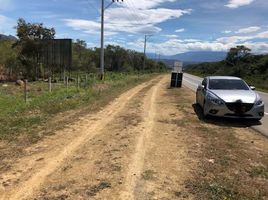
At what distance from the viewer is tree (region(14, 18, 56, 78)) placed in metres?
36.0

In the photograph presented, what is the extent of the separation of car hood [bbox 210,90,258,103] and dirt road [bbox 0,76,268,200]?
121 cm

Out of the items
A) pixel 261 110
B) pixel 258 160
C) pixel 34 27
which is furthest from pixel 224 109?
pixel 34 27

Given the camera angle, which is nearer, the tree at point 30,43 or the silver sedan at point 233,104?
the silver sedan at point 233,104

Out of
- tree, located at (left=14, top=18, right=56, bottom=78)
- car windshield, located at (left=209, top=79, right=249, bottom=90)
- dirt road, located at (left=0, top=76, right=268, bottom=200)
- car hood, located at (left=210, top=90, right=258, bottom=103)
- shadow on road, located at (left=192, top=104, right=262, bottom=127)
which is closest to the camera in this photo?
dirt road, located at (left=0, top=76, right=268, bottom=200)

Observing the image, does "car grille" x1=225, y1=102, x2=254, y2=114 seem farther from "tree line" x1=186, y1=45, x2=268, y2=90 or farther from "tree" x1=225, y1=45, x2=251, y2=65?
"tree" x1=225, y1=45, x2=251, y2=65

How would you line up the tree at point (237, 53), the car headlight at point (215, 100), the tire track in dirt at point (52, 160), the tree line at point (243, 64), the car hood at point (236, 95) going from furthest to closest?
1. the tree at point (237, 53)
2. the tree line at point (243, 64)
3. the car headlight at point (215, 100)
4. the car hood at point (236, 95)
5. the tire track in dirt at point (52, 160)

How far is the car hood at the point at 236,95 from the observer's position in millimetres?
12633

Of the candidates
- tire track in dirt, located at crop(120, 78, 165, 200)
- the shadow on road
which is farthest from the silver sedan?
tire track in dirt, located at crop(120, 78, 165, 200)

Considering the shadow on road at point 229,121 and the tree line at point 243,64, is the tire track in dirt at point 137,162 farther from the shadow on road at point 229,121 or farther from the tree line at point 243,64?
the tree line at point 243,64

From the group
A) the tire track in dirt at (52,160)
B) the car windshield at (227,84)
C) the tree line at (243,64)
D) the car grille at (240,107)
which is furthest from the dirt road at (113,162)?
the tree line at (243,64)

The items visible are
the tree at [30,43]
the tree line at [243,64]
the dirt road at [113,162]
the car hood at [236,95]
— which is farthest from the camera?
the tree line at [243,64]

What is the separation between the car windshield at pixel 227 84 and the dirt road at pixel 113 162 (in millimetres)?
2764

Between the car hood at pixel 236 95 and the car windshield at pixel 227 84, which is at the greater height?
the car windshield at pixel 227 84

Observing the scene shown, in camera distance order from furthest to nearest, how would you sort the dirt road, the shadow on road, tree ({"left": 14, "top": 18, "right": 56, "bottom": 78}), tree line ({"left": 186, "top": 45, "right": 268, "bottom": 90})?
tree line ({"left": 186, "top": 45, "right": 268, "bottom": 90})
tree ({"left": 14, "top": 18, "right": 56, "bottom": 78})
the shadow on road
the dirt road
